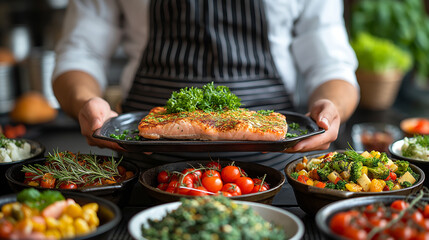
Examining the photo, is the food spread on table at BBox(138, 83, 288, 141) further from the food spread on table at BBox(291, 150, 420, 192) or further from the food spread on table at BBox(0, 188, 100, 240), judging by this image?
the food spread on table at BBox(0, 188, 100, 240)

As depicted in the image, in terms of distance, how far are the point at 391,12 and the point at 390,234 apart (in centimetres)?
452

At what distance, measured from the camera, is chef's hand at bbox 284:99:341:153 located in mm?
1974

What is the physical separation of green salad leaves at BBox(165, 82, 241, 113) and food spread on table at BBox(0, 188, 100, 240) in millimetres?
697

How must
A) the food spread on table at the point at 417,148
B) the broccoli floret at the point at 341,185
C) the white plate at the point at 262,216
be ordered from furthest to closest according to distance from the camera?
the food spread on table at the point at 417,148 < the broccoli floret at the point at 341,185 < the white plate at the point at 262,216

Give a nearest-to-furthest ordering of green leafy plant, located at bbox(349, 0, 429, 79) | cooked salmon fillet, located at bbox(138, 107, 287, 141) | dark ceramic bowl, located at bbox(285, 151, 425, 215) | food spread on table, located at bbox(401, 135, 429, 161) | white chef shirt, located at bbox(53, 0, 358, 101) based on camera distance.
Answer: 1. dark ceramic bowl, located at bbox(285, 151, 425, 215)
2. cooked salmon fillet, located at bbox(138, 107, 287, 141)
3. food spread on table, located at bbox(401, 135, 429, 161)
4. white chef shirt, located at bbox(53, 0, 358, 101)
5. green leafy plant, located at bbox(349, 0, 429, 79)

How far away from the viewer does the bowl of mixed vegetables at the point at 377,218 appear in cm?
119

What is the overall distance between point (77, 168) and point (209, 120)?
530 millimetres

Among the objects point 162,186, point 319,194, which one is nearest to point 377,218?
point 319,194

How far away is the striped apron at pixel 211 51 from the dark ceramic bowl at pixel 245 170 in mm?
714

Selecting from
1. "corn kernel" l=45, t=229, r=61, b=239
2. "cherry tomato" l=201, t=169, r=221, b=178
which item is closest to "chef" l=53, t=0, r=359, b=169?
→ "cherry tomato" l=201, t=169, r=221, b=178

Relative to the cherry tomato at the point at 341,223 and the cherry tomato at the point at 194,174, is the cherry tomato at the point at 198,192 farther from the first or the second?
the cherry tomato at the point at 341,223

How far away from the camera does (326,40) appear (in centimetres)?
266

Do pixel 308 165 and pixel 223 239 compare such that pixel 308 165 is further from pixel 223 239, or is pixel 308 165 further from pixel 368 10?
pixel 368 10

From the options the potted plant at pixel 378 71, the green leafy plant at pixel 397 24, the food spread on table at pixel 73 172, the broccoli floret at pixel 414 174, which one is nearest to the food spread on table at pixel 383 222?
the broccoli floret at pixel 414 174
